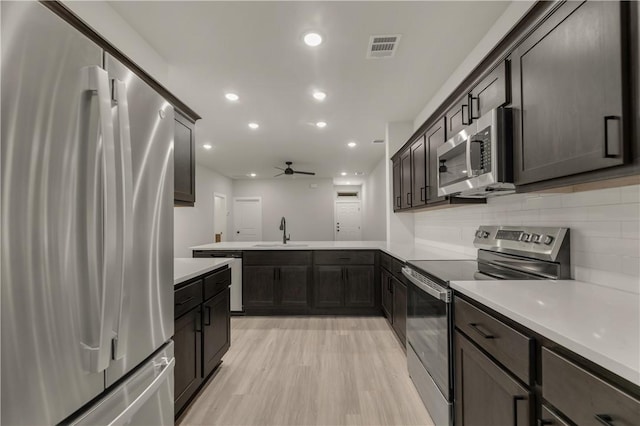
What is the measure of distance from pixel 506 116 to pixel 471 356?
123cm

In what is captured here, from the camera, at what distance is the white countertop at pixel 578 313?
70 centimetres

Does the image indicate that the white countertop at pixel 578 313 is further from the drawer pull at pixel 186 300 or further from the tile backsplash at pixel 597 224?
the drawer pull at pixel 186 300

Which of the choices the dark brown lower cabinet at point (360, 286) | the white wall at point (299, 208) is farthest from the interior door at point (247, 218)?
the dark brown lower cabinet at point (360, 286)

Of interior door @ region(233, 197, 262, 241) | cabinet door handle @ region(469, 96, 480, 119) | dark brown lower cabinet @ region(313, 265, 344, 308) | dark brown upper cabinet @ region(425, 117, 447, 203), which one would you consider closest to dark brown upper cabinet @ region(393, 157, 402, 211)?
dark brown upper cabinet @ region(425, 117, 447, 203)

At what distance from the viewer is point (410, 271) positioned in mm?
2133

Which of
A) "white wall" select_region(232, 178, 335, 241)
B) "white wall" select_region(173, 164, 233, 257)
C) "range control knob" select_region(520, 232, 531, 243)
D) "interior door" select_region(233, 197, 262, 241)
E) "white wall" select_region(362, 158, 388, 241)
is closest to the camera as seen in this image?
"range control knob" select_region(520, 232, 531, 243)

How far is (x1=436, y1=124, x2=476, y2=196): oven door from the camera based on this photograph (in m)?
1.84

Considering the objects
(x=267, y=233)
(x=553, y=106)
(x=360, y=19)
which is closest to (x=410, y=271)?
(x=553, y=106)

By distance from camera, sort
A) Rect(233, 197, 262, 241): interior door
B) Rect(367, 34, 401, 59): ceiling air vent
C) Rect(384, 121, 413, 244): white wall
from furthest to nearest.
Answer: Rect(233, 197, 262, 241): interior door < Rect(384, 121, 413, 244): white wall < Rect(367, 34, 401, 59): ceiling air vent

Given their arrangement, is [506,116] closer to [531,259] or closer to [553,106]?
[553,106]

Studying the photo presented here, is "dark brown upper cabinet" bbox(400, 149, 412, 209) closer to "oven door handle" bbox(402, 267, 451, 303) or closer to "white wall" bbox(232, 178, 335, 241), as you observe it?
"oven door handle" bbox(402, 267, 451, 303)

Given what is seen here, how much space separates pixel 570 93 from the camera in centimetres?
113

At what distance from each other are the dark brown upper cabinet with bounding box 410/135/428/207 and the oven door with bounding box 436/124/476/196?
45 cm

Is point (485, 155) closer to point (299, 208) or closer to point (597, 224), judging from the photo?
point (597, 224)
